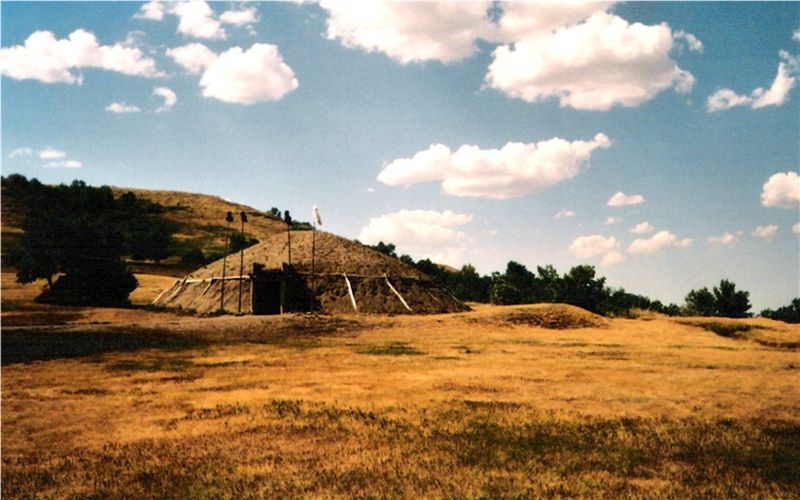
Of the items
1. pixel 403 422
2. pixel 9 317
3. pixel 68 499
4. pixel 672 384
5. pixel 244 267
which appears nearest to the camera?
pixel 68 499

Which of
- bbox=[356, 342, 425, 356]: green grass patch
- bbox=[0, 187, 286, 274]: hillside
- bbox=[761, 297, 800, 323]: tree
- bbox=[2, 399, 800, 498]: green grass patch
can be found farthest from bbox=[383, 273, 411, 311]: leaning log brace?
bbox=[0, 187, 286, 274]: hillside

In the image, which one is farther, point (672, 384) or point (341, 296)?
point (341, 296)

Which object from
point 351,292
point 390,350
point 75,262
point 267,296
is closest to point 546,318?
point 351,292

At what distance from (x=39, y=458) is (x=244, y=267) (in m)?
33.6

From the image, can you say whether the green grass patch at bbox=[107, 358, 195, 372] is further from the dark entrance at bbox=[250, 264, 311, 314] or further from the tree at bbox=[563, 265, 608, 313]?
the tree at bbox=[563, 265, 608, 313]

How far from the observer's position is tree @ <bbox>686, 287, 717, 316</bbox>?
51.5 metres

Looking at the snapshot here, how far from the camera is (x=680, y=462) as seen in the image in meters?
7.84

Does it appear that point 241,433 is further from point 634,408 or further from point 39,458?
point 634,408

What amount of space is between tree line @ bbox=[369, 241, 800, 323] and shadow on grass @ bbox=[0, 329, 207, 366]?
26954 millimetres

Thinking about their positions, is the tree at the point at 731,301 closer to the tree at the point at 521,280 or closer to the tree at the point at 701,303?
the tree at the point at 701,303

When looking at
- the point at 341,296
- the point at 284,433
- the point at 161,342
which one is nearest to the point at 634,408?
the point at 284,433

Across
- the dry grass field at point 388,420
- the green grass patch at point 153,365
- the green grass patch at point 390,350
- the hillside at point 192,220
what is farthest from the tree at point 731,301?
the hillside at point 192,220

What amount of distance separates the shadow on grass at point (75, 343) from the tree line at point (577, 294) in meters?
27.0

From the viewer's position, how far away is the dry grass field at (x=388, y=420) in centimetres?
699
